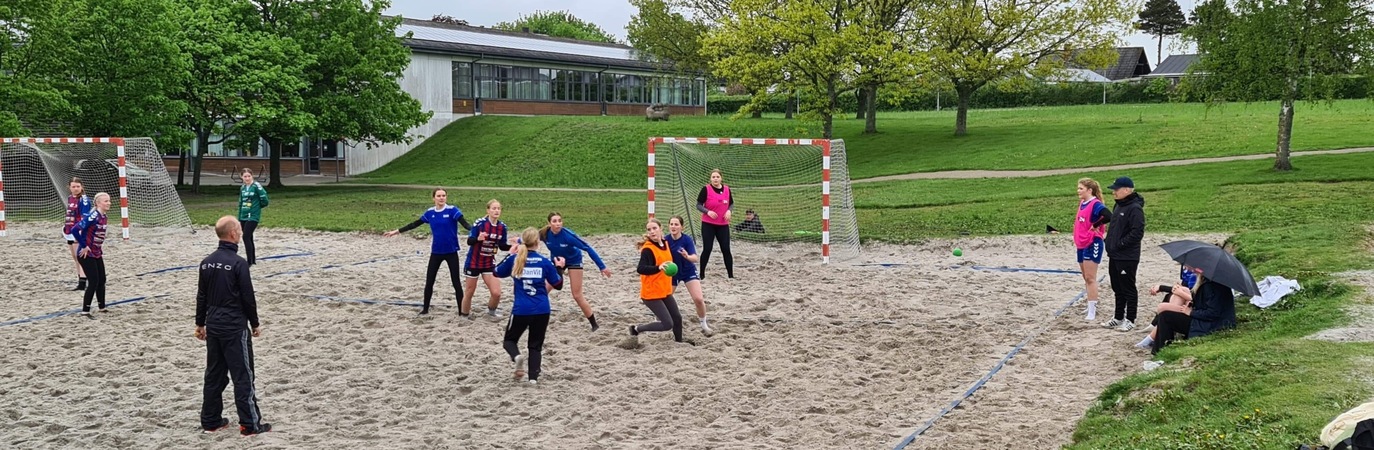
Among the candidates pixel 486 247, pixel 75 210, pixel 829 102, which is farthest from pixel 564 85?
pixel 486 247

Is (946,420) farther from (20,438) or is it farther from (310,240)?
(310,240)

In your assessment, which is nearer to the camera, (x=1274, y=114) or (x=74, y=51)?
(x=74, y=51)

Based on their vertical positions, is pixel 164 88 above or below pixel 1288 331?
above

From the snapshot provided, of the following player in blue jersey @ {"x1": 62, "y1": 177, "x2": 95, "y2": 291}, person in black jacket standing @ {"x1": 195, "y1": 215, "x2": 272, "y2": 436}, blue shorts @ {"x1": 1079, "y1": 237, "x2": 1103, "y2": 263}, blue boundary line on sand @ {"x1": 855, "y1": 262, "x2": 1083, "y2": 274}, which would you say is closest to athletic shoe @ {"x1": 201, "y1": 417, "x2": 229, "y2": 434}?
person in black jacket standing @ {"x1": 195, "y1": 215, "x2": 272, "y2": 436}

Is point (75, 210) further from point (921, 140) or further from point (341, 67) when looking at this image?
point (921, 140)

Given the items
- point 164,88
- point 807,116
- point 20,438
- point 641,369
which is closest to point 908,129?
point 807,116

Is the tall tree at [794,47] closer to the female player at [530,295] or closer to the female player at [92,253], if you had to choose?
the female player at [92,253]

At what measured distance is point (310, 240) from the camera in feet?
69.6

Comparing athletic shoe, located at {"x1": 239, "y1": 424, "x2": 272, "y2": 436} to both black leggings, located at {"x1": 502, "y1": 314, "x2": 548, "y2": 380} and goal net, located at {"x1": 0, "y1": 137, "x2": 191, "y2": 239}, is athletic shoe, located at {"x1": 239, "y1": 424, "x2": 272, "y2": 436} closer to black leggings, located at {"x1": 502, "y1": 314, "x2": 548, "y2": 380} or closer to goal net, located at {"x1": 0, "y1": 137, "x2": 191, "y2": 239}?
black leggings, located at {"x1": 502, "y1": 314, "x2": 548, "y2": 380}

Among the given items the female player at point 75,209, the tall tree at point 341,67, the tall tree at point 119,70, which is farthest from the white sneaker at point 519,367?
the tall tree at point 341,67

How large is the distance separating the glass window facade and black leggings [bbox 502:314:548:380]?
46.1m

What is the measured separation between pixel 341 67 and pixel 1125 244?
31814mm

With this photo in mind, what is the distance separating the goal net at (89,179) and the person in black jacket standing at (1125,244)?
18.6 meters

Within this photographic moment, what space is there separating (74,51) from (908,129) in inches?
1224
